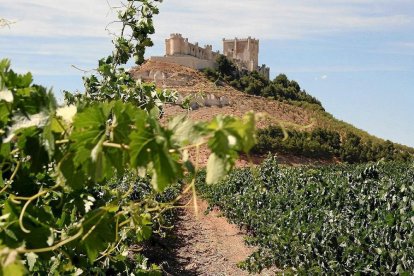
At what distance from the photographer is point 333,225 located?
403 inches

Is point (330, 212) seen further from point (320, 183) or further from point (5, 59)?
point (5, 59)

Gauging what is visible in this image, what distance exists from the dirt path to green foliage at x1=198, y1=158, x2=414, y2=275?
18.7 inches

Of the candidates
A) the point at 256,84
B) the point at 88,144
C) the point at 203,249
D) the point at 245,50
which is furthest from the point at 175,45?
the point at 88,144

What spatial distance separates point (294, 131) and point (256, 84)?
20701 mm

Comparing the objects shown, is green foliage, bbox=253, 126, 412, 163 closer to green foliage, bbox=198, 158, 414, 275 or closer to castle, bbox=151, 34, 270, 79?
castle, bbox=151, 34, 270, 79

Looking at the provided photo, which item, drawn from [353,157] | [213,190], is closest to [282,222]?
[213,190]

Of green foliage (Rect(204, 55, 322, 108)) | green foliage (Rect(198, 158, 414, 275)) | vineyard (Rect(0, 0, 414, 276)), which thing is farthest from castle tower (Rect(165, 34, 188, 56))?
vineyard (Rect(0, 0, 414, 276))

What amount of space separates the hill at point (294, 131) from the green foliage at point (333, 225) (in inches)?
832

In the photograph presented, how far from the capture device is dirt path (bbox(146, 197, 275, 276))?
36.8 feet

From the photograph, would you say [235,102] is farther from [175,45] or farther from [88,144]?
[88,144]

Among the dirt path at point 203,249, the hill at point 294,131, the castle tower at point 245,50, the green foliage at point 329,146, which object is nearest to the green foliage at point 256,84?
the hill at point 294,131

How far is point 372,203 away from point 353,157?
1460 inches

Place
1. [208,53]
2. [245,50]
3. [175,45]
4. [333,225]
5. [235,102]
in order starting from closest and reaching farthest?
[333,225], [235,102], [175,45], [208,53], [245,50]

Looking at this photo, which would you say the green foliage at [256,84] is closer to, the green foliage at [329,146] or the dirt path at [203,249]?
the green foliage at [329,146]
